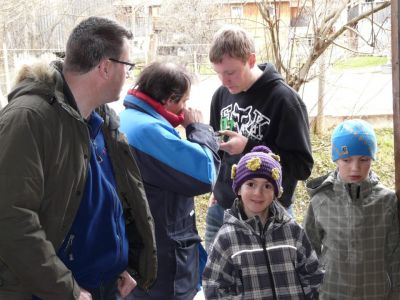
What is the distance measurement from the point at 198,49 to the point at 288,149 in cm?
266

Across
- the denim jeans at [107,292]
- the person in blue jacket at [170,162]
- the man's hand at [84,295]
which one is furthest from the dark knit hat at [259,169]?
the man's hand at [84,295]

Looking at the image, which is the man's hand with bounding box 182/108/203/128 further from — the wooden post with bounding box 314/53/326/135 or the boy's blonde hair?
the wooden post with bounding box 314/53/326/135

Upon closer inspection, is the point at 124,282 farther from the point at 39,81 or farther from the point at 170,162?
the point at 39,81

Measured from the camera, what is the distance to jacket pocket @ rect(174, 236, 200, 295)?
2.14 metres

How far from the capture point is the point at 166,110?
83.7 inches

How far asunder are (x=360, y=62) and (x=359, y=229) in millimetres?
3547

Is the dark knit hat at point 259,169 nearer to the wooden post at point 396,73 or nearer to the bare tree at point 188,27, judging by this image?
the wooden post at point 396,73

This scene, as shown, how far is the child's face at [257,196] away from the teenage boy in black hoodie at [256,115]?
12.3 inches

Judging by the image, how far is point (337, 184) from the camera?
223 cm

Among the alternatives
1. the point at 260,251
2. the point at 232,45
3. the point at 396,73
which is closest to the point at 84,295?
the point at 260,251

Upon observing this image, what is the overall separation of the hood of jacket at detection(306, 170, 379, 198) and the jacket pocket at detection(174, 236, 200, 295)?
1.99ft

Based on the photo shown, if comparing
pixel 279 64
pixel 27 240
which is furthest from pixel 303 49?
pixel 27 240

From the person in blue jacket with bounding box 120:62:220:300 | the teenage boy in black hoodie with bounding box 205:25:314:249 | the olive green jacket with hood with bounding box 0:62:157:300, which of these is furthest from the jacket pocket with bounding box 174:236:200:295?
the olive green jacket with hood with bounding box 0:62:157:300

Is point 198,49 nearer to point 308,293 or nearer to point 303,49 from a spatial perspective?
point 303,49
